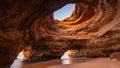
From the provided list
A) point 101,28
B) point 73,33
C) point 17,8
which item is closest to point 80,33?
point 73,33

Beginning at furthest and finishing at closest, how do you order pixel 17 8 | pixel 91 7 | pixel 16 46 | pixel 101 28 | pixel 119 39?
pixel 91 7
pixel 101 28
pixel 119 39
pixel 16 46
pixel 17 8

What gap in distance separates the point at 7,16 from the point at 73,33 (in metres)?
5.96

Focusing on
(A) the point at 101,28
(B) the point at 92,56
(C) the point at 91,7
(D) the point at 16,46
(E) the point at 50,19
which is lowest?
(B) the point at 92,56

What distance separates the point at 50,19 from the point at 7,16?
5479mm

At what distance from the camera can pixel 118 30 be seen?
8000 millimetres

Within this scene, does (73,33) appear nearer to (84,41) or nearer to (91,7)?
(84,41)

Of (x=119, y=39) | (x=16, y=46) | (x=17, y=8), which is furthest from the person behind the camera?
(x=119, y=39)

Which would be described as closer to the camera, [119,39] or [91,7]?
[119,39]

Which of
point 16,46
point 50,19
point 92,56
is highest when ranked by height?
point 50,19

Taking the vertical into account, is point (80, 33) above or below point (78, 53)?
above

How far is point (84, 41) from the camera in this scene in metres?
8.94

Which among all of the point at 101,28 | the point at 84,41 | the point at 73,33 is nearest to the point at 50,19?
the point at 73,33

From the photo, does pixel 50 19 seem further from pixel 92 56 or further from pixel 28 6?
pixel 28 6

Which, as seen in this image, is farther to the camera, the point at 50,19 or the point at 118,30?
the point at 50,19
